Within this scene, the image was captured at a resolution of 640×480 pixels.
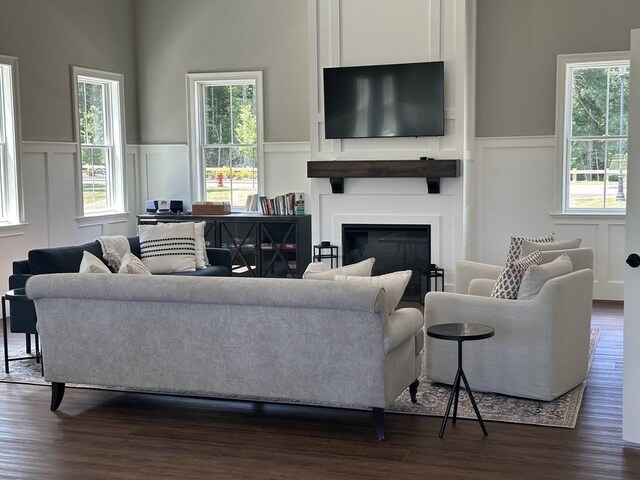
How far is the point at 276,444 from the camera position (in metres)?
4.11

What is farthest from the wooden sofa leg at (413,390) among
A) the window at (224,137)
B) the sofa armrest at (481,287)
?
the window at (224,137)

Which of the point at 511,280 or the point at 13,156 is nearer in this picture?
the point at 511,280

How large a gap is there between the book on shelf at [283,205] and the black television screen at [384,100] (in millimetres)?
1038

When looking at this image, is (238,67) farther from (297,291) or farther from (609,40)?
(297,291)

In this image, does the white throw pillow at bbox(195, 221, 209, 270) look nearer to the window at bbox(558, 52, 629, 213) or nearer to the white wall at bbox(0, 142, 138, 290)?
the white wall at bbox(0, 142, 138, 290)

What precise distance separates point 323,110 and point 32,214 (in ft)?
10.2

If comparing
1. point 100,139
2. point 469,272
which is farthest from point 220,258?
point 469,272

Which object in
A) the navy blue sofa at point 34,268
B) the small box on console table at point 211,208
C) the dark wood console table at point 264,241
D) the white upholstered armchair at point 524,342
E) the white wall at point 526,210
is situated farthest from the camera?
the small box on console table at point 211,208

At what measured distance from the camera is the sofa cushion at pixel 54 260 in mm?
6074

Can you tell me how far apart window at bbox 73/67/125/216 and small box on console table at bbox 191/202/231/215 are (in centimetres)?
100

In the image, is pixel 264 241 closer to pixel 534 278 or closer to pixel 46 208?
pixel 46 208

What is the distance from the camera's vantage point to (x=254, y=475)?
3.70 m

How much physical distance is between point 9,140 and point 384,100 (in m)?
3.66

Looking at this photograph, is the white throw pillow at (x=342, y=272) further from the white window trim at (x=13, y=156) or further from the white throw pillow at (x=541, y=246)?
the white window trim at (x=13, y=156)
